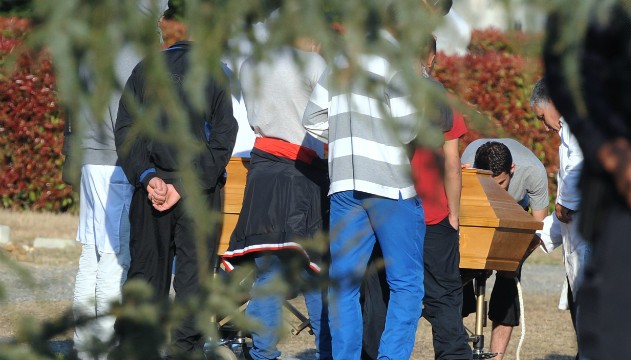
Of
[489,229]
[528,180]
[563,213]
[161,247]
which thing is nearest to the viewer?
[161,247]

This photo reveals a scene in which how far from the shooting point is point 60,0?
1.23 meters

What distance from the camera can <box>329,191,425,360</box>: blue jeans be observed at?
15.7 ft

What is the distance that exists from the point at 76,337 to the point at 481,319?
4130 mm

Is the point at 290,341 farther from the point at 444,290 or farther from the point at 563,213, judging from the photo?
the point at 563,213

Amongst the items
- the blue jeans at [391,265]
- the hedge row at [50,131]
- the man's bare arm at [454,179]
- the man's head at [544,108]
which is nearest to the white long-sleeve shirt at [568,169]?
the man's head at [544,108]

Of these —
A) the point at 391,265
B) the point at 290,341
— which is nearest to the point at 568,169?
the point at 391,265

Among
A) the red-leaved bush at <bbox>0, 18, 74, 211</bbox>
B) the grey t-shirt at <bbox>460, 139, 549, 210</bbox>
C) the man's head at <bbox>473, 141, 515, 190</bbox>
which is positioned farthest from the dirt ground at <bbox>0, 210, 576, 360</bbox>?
the man's head at <bbox>473, 141, 515, 190</bbox>

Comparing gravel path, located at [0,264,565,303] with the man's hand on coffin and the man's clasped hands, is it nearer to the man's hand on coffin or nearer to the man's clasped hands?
the man's clasped hands

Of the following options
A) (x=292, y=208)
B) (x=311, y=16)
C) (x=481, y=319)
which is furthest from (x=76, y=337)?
(x=481, y=319)

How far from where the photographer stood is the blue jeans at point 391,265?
479 cm

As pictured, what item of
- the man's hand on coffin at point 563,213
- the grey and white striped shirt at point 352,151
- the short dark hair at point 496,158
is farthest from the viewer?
the short dark hair at point 496,158

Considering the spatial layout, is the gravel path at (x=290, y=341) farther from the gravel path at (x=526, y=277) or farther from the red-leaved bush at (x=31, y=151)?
the red-leaved bush at (x=31, y=151)

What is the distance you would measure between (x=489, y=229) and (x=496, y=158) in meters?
0.86

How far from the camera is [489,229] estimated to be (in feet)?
17.4
